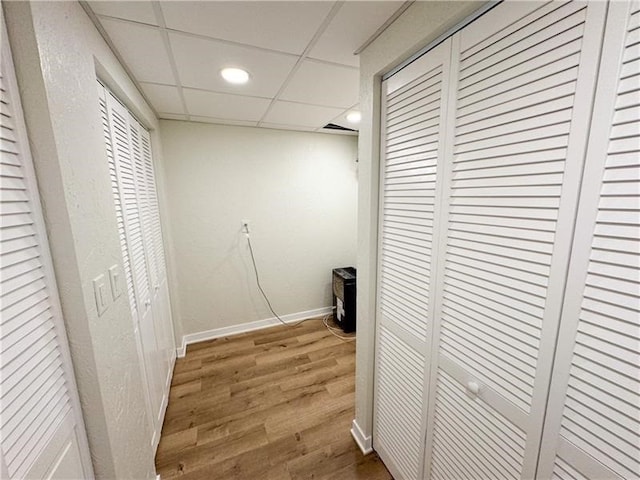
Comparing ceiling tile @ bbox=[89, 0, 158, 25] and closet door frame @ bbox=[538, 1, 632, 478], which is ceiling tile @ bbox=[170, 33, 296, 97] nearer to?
ceiling tile @ bbox=[89, 0, 158, 25]

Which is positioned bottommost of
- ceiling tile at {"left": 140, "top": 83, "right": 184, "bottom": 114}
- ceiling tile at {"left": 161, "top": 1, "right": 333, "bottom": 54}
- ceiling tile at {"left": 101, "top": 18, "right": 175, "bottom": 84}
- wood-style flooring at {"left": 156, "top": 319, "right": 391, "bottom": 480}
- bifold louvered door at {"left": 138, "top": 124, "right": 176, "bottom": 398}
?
wood-style flooring at {"left": 156, "top": 319, "right": 391, "bottom": 480}

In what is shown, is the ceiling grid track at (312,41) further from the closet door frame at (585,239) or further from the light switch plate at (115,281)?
the light switch plate at (115,281)

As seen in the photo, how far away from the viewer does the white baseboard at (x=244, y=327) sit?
2661mm

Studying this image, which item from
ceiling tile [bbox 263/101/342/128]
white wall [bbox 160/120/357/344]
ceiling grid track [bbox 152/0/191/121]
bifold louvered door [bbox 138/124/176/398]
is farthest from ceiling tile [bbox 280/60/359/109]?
bifold louvered door [bbox 138/124/176/398]

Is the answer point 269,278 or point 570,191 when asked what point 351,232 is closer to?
point 269,278

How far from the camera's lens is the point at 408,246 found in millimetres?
1161

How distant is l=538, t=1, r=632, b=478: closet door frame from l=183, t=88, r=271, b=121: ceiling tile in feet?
5.79

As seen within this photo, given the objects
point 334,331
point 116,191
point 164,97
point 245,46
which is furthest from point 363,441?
point 164,97

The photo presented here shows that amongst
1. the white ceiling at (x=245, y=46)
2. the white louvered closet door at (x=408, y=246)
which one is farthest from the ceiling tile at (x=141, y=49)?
the white louvered closet door at (x=408, y=246)

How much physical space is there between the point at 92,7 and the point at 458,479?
2.25 metres

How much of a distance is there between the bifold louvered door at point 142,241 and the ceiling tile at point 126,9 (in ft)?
1.07

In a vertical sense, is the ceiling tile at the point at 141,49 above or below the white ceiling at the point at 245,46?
below

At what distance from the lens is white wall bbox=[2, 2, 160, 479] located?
697mm

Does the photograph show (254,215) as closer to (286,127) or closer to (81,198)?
(286,127)
